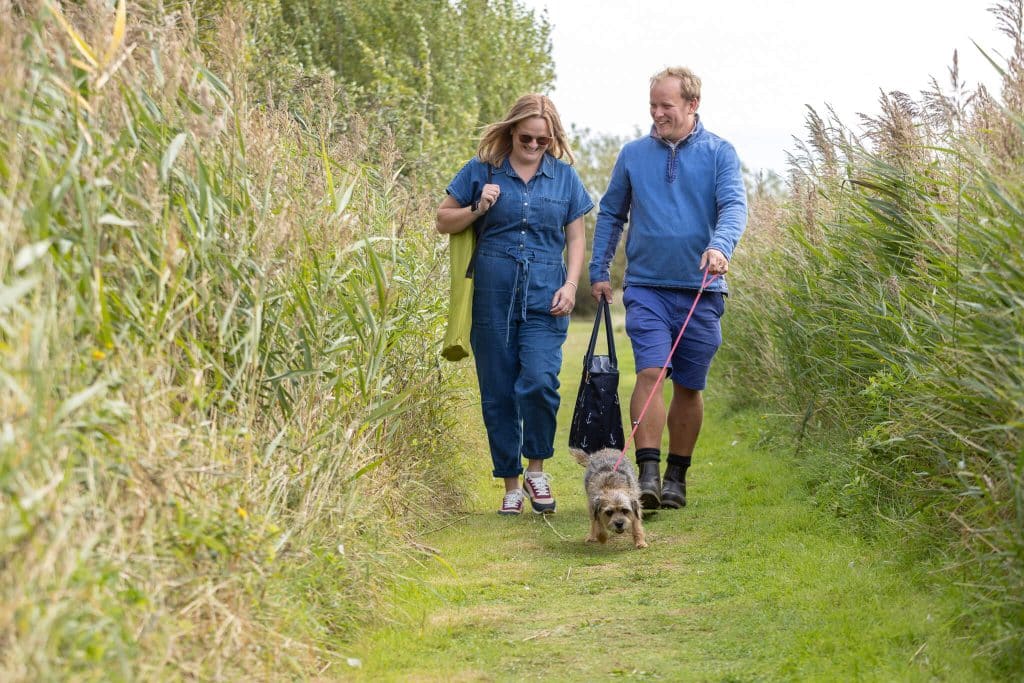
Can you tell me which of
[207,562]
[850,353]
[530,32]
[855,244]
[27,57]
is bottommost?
[207,562]

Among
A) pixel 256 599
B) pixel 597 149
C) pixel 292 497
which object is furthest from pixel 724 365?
pixel 597 149

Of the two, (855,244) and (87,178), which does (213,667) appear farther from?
(855,244)

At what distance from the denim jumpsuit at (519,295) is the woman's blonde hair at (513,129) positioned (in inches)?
2.4

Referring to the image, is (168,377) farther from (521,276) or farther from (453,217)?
(521,276)

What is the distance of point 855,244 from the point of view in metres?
6.57

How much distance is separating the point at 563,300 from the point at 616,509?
1322 mm

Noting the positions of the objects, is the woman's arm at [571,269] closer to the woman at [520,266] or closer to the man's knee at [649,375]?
the woman at [520,266]

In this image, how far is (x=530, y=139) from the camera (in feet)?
21.5

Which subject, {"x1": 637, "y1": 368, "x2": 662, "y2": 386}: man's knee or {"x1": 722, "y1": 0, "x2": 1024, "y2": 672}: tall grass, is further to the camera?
{"x1": 637, "y1": 368, "x2": 662, "y2": 386}: man's knee

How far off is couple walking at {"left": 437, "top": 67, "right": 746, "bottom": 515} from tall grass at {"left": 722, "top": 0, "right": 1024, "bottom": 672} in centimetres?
72

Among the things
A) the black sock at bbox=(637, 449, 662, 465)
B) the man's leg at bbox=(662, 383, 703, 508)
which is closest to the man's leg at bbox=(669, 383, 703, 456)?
the man's leg at bbox=(662, 383, 703, 508)

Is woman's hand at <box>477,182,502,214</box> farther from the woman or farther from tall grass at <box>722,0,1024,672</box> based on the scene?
tall grass at <box>722,0,1024,672</box>

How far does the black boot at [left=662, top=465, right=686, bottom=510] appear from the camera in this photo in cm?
706

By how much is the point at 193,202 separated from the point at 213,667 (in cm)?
170
